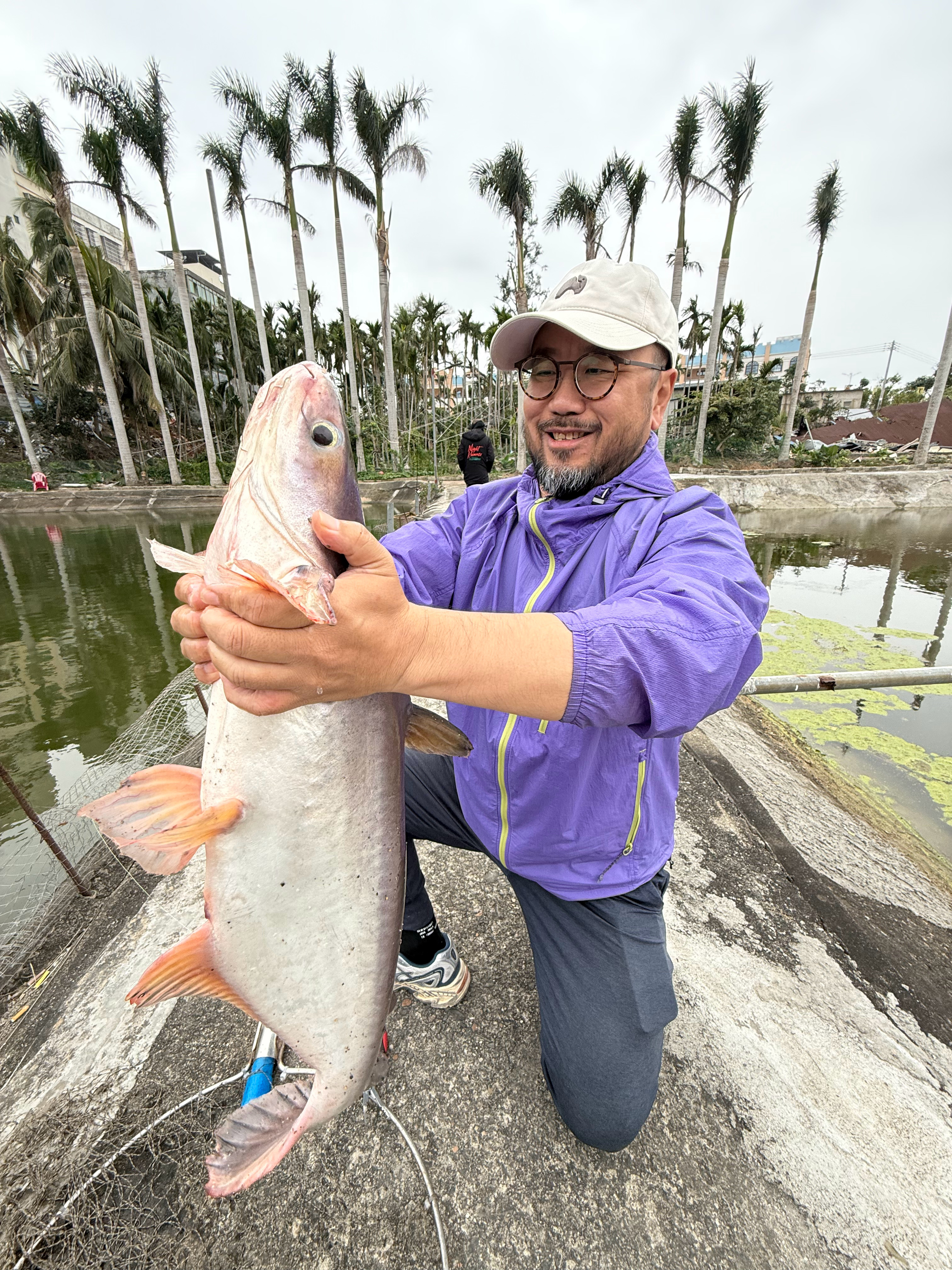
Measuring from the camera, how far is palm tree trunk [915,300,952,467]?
2744 centimetres

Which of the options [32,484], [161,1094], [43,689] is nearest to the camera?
[161,1094]

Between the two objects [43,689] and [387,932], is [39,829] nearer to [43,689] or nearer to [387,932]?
[387,932]

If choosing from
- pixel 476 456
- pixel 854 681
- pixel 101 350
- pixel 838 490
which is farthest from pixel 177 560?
pixel 838 490

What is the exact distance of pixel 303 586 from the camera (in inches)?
40.7

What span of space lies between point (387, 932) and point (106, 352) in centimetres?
3685

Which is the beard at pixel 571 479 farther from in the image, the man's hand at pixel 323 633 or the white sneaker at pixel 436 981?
the white sneaker at pixel 436 981

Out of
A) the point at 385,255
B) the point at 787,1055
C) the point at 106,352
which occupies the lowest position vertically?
the point at 787,1055

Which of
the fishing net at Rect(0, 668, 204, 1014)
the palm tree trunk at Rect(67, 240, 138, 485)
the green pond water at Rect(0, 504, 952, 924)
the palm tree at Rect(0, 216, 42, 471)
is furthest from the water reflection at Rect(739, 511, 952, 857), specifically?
the palm tree at Rect(0, 216, 42, 471)

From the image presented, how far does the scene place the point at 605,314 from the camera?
2.08 m

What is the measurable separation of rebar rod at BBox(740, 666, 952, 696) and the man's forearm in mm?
3007

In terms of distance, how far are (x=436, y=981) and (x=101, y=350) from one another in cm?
3313

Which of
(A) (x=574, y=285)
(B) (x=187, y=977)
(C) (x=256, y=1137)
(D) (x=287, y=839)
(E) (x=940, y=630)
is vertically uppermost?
(A) (x=574, y=285)

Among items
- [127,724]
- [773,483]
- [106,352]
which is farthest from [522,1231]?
[106,352]

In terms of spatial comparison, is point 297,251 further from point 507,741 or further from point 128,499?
point 507,741
